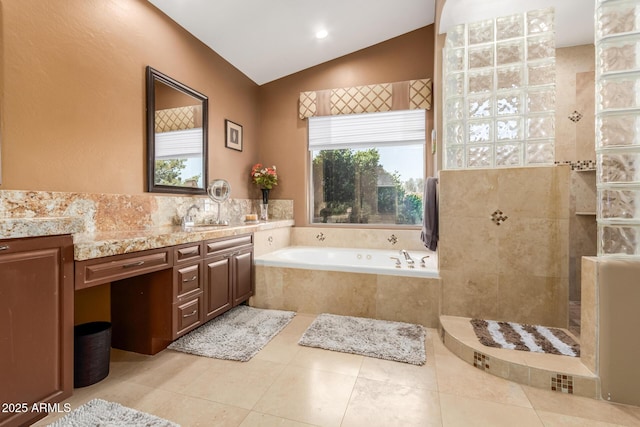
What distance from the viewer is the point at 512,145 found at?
231cm

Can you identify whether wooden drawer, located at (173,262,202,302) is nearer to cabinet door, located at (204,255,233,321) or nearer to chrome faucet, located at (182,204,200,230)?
cabinet door, located at (204,255,233,321)

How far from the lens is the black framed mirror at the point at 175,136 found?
8.16 feet

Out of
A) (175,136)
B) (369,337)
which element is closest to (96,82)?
(175,136)

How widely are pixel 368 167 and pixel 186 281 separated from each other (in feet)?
8.53

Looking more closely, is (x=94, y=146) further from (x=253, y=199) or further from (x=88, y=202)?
(x=253, y=199)

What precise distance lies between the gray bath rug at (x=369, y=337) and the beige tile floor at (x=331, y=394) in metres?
0.08

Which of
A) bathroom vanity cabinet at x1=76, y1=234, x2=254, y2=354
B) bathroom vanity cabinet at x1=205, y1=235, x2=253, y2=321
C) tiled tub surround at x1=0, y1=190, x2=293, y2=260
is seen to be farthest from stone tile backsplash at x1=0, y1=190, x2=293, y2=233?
bathroom vanity cabinet at x1=205, y1=235, x2=253, y2=321

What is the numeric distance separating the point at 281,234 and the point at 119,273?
2.16 m

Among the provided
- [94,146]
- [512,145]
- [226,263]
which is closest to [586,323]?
[512,145]

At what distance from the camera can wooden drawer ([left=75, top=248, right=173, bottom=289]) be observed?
1.49 meters

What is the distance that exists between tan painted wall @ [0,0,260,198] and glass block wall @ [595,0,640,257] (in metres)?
3.05

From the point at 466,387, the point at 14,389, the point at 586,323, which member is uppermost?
the point at 586,323

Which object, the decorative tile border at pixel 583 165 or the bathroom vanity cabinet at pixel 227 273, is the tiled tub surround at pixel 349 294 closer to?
the bathroom vanity cabinet at pixel 227 273

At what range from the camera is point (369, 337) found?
2.29 meters
